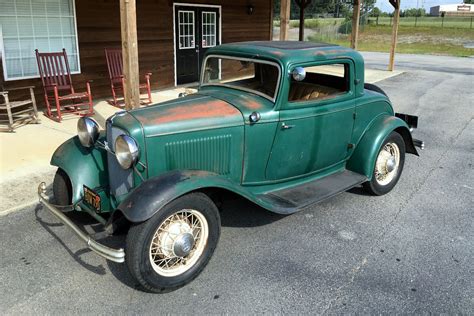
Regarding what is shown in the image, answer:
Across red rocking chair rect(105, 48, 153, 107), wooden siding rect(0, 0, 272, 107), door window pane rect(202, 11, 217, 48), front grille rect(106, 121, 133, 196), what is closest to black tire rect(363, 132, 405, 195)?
front grille rect(106, 121, 133, 196)

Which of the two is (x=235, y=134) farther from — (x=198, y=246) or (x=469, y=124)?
(x=469, y=124)

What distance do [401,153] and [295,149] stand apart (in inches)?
A: 66.1

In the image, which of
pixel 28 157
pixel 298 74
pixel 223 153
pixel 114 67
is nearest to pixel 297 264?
pixel 223 153

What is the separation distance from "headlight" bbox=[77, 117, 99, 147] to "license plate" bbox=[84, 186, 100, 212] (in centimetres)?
48

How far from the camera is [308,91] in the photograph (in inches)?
175

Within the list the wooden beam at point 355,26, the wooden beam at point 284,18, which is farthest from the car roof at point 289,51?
the wooden beam at point 355,26

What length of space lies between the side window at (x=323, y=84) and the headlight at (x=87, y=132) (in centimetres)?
184

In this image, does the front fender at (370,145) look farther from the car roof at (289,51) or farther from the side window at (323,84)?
the car roof at (289,51)

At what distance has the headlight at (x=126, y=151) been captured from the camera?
10.2 ft

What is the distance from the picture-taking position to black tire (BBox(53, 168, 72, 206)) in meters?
3.83

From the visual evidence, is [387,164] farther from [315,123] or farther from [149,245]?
[149,245]

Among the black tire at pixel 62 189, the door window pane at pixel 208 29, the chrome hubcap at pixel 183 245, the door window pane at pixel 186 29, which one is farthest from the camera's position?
the door window pane at pixel 208 29

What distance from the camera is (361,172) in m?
4.56

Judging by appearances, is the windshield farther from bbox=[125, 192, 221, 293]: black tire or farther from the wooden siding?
the wooden siding
